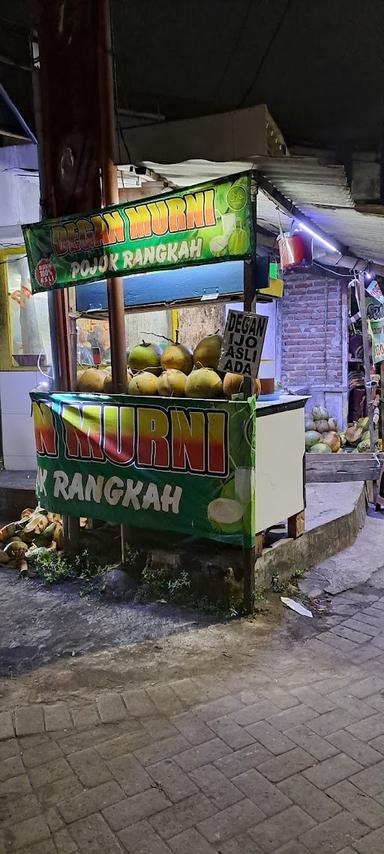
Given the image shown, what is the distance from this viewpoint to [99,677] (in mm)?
4195

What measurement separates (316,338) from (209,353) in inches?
314

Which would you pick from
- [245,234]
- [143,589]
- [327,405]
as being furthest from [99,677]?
[327,405]

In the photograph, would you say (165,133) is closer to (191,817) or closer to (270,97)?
(270,97)

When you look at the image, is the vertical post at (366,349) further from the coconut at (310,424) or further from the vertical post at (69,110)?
the vertical post at (69,110)

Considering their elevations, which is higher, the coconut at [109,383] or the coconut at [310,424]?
the coconut at [109,383]

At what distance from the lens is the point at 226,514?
5051 millimetres

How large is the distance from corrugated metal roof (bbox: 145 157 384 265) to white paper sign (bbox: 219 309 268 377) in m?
1.42

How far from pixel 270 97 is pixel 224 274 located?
387 inches

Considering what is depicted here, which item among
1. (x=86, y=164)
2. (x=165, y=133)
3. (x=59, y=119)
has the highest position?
(x=165, y=133)

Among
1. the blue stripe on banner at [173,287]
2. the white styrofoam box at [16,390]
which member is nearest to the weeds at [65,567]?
the blue stripe on banner at [173,287]

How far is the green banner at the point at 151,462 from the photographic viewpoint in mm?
4969

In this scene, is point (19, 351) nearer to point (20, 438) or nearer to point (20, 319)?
point (20, 319)

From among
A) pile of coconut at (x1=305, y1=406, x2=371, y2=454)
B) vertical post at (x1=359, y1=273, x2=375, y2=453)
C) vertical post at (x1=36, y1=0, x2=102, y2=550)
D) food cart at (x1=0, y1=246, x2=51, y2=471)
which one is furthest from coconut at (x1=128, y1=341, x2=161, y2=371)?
pile of coconut at (x1=305, y1=406, x2=371, y2=454)

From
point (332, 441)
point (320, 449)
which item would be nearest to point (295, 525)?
point (320, 449)
